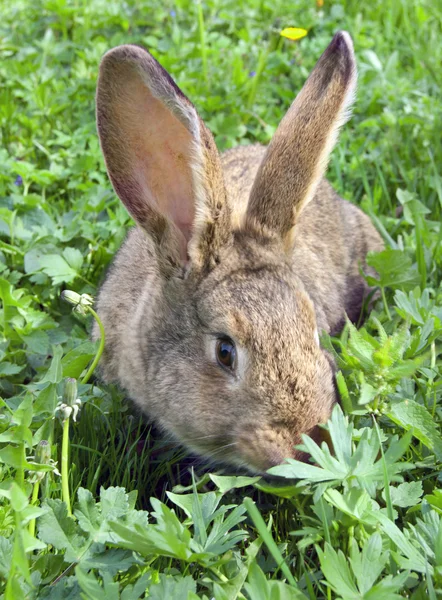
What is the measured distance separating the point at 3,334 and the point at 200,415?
4.17 feet

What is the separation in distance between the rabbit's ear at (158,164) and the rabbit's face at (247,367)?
0.17 meters

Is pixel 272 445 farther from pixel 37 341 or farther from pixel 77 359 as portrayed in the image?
pixel 37 341

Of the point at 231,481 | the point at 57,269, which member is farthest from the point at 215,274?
the point at 57,269

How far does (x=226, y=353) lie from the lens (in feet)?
10.7

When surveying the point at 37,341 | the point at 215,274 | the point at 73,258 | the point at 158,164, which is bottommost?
the point at 37,341

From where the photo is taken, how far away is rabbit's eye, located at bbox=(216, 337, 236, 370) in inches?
128

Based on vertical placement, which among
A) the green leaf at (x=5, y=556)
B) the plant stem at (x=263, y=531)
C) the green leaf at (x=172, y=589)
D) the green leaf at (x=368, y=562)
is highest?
the plant stem at (x=263, y=531)

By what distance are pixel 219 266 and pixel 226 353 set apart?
423mm

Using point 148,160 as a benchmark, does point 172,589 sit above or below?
below

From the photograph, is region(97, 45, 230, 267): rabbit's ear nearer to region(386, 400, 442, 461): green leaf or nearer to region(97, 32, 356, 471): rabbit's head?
region(97, 32, 356, 471): rabbit's head

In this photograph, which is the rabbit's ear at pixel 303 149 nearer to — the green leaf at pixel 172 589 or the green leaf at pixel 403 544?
the green leaf at pixel 403 544

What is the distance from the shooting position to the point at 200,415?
3.32m

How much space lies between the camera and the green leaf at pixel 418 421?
312 centimetres

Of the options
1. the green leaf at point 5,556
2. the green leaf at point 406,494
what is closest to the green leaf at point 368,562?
the green leaf at point 406,494
